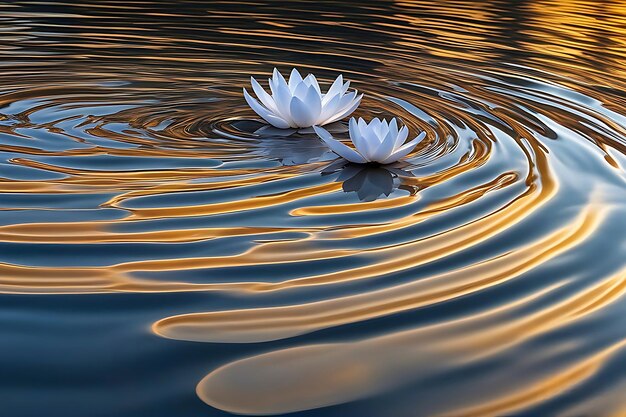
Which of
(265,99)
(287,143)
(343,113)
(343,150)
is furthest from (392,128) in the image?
(265,99)

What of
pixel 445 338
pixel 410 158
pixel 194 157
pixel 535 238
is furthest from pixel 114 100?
pixel 445 338

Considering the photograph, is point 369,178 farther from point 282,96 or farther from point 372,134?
point 282,96

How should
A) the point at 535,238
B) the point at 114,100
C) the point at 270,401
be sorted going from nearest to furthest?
the point at 270,401, the point at 535,238, the point at 114,100

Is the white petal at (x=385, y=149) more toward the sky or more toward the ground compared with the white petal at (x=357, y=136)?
more toward the ground

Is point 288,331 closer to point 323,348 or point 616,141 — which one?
point 323,348

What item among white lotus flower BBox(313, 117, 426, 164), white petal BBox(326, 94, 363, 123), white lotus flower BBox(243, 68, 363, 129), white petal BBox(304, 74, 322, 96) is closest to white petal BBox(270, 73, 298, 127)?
white lotus flower BBox(243, 68, 363, 129)

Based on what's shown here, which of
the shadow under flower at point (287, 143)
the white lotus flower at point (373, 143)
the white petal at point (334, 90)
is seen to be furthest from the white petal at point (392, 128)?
the white petal at point (334, 90)

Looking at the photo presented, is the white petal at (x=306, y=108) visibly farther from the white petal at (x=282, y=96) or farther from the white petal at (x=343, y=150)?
the white petal at (x=343, y=150)
